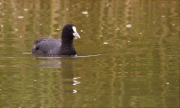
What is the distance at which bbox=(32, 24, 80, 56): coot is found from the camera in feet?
37.4

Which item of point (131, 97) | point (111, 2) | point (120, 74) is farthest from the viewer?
point (111, 2)

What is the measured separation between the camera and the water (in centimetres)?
746

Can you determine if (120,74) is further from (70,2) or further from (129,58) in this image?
(70,2)

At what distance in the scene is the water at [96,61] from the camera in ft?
24.5

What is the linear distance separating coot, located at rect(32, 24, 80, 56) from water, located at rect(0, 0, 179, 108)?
0.30 meters

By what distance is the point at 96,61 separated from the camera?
34.8 feet

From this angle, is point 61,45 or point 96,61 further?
point 61,45

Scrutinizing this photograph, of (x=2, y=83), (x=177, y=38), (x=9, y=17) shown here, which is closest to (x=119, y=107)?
(x=2, y=83)

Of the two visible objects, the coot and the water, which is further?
the coot

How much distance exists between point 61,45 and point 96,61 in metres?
1.44

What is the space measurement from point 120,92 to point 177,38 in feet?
21.5

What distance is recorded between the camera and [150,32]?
1496 cm

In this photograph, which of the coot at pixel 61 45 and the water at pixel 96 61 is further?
the coot at pixel 61 45

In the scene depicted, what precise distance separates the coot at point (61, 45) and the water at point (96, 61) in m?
0.30
